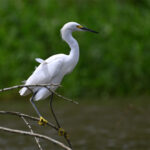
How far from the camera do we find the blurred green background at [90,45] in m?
9.31

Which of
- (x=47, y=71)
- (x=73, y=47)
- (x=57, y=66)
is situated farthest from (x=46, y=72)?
(x=73, y=47)

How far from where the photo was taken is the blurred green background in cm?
931

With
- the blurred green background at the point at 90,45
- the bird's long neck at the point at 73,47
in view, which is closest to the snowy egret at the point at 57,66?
the bird's long neck at the point at 73,47

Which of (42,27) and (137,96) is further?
(42,27)

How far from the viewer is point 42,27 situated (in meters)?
10.1

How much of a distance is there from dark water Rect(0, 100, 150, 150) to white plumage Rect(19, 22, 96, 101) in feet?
11.4

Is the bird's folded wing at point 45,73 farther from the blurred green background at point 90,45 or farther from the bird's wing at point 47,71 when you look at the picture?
the blurred green background at point 90,45

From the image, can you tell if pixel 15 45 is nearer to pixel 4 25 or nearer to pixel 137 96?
pixel 4 25

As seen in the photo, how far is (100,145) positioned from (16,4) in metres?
4.81

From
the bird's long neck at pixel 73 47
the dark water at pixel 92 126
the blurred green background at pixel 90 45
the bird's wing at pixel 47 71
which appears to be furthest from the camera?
the blurred green background at pixel 90 45

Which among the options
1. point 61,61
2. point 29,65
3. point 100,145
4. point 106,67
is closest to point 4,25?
point 29,65

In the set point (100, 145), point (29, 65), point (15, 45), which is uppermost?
point (15, 45)

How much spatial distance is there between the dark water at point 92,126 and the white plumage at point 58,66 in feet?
11.4

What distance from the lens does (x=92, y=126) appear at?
8.56m
